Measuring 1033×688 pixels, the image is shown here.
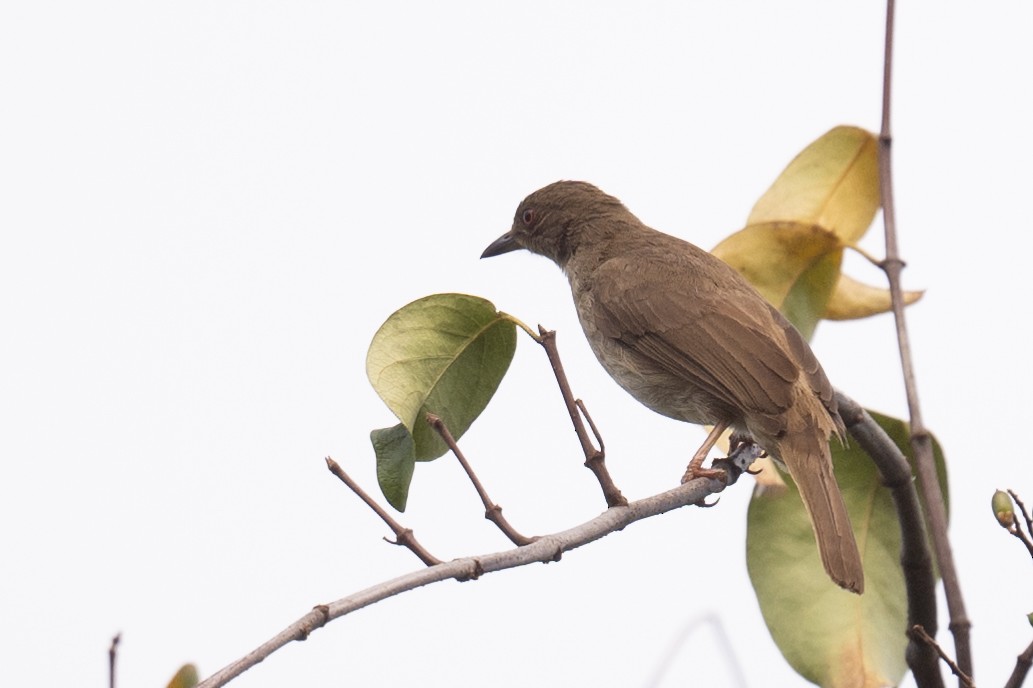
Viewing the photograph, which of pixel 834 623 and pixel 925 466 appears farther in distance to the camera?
pixel 834 623

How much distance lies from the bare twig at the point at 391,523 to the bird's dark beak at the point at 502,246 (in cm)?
348

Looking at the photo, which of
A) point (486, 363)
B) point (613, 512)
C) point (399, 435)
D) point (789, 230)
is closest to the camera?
point (613, 512)

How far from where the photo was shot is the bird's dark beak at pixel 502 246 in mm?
6012

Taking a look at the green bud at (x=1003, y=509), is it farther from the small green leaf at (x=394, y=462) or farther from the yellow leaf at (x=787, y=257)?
the yellow leaf at (x=787, y=257)

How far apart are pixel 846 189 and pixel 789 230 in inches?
10.0

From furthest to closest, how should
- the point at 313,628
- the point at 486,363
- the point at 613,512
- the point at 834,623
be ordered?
the point at 834,623, the point at 486,363, the point at 613,512, the point at 313,628

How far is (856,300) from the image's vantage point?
14.6 ft

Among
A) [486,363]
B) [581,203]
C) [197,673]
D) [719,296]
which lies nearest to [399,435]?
[486,363]

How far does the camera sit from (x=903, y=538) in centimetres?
358

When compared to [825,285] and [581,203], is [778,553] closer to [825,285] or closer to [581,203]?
[825,285]

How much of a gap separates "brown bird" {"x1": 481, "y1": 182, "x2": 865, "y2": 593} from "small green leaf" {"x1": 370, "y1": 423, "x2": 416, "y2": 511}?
3.75 feet

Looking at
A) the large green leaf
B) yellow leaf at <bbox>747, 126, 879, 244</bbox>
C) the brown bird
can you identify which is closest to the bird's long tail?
the brown bird

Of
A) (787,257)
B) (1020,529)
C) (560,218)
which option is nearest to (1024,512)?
(1020,529)

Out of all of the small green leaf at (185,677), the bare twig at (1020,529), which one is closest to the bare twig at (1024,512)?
the bare twig at (1020,529)
